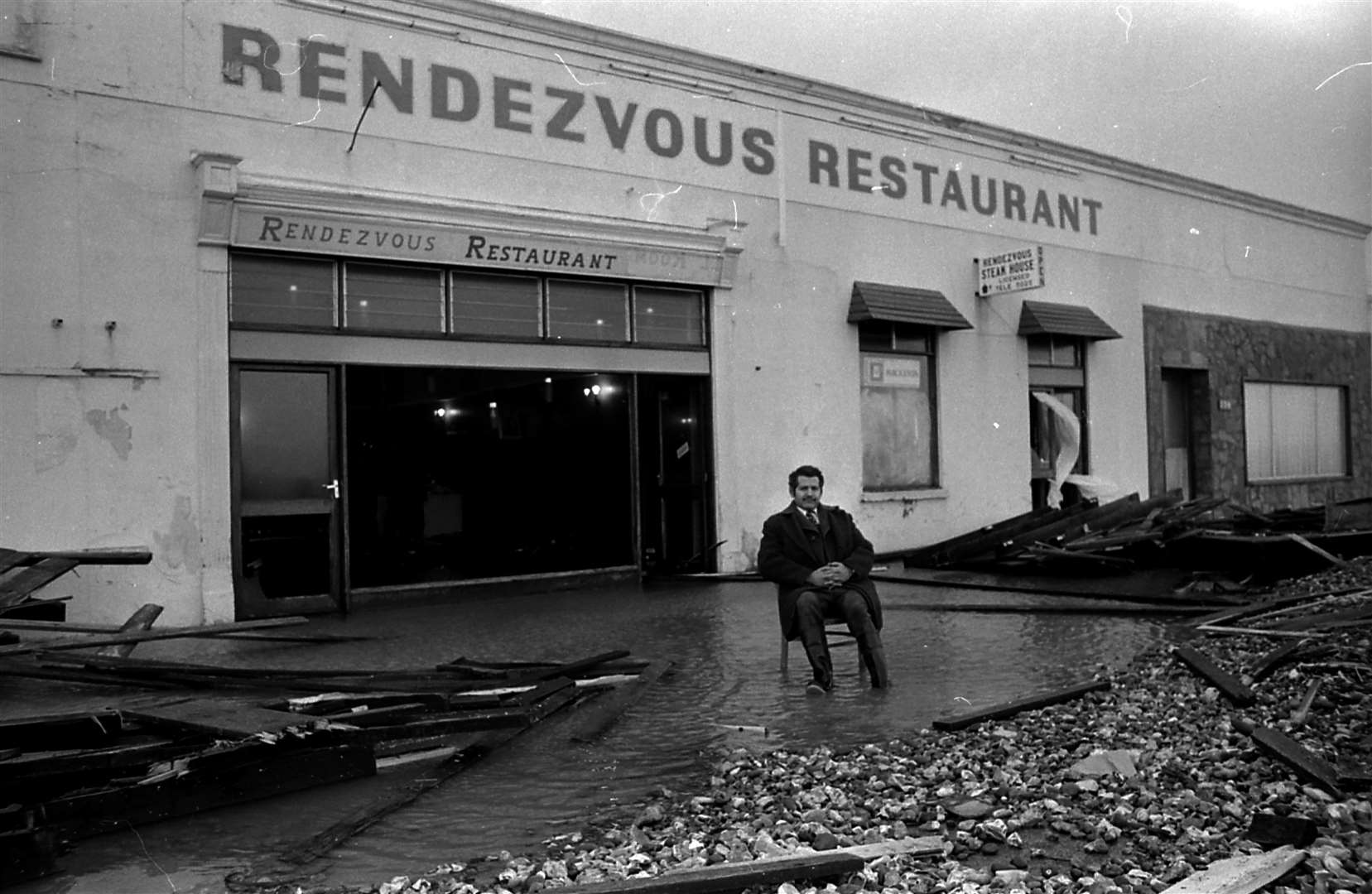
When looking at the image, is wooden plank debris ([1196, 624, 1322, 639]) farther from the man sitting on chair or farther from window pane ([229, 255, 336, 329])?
window pane ([229, 255, 336, 329])

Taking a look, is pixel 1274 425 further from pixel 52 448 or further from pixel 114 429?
pixel 52 448

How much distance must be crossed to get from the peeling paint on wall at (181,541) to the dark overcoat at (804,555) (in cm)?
600

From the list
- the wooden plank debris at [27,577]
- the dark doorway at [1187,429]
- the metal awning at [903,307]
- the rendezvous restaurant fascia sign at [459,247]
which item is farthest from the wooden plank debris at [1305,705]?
the dark doorway at [1187,429]

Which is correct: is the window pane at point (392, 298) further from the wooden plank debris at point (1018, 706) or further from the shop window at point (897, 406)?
the wooden plank debris at point (1018, 706)

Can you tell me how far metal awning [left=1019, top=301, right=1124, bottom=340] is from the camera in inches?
707

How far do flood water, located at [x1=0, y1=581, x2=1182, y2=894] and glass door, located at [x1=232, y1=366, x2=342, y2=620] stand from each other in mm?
601

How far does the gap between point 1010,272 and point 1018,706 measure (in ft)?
38.6

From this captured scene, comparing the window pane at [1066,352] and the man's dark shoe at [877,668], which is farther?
the window pane at [1066,352]

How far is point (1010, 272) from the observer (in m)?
17.0

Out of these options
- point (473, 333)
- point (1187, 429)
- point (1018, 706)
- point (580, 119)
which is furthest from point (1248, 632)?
point (1187, 429)

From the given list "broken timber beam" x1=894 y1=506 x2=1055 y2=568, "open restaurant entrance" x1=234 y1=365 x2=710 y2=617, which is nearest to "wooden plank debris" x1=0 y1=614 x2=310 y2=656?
"open restaurant entrance" x1=234 y1=365 x2=710 y2=617

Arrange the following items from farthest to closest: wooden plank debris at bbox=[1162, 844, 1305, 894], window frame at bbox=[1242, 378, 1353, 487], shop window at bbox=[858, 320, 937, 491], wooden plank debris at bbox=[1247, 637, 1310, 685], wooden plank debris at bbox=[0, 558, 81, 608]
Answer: window frame at bbox=[1242, 378, 1353, 487]
shop window at bbox=[858, 320, 937, 491]
wooden plank debris at bbox=[0, 558, 81, 608]
wooden plank debris at bbox=[1247, 637, 1310, 685]
wooden plank debris at bbox=[1162, 844, 1305, 894]

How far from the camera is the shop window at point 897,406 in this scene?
643 inches

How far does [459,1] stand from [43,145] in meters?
4.60
